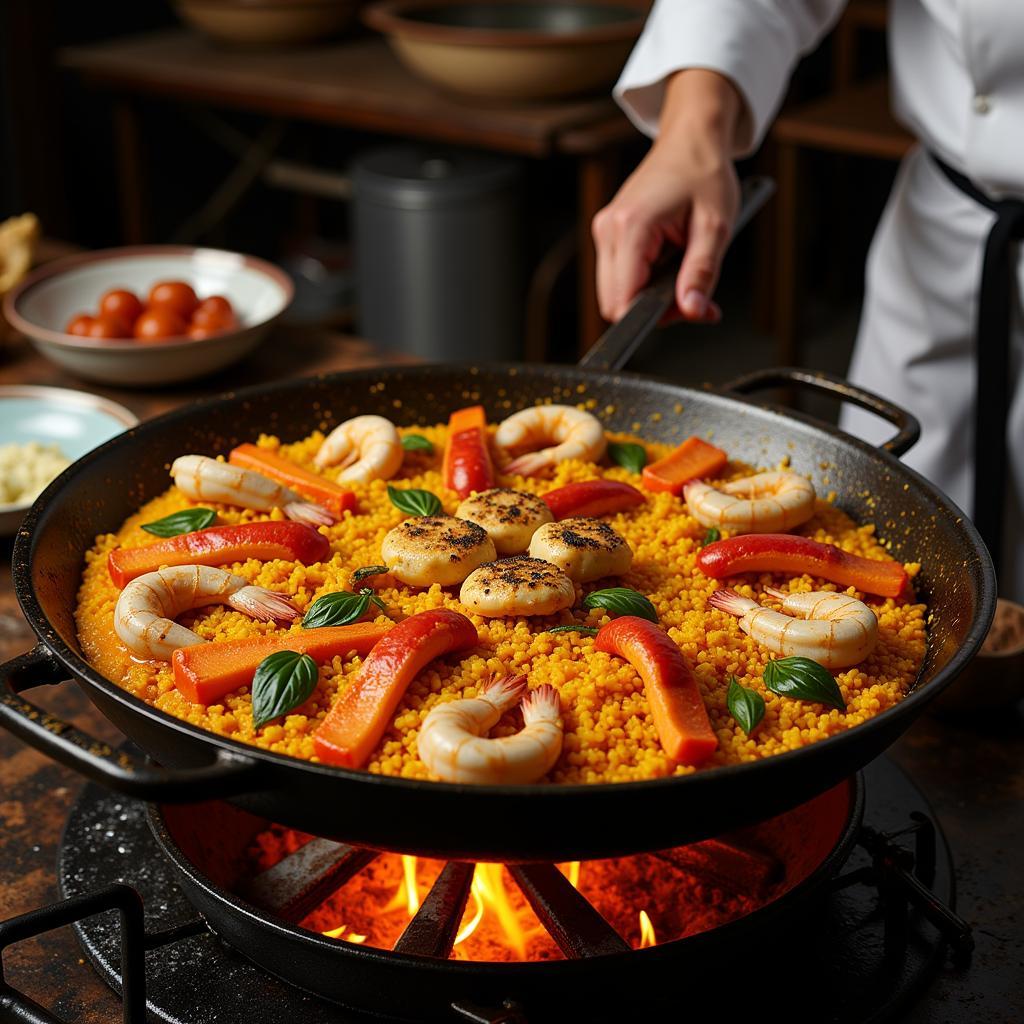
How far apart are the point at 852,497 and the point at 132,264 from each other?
5.03 feet

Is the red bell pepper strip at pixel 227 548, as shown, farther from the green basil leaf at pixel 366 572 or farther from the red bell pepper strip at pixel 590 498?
the red bell pepper strip at pixel 590 498

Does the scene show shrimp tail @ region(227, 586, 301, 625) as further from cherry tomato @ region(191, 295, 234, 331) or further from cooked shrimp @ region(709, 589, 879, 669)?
cherry tomato @ region(191, 295, 234, 331)

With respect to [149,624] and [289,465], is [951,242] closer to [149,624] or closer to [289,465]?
[289,465]

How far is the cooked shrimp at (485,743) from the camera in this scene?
840mm

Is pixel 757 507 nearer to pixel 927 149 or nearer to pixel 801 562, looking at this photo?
pixel 801 562

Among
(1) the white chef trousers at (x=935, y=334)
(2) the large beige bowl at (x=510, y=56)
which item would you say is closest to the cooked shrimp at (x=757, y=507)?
(1) the white chef trousers at (x=935, y=334)

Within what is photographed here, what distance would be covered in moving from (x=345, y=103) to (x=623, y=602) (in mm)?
2899

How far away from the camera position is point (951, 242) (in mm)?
1977

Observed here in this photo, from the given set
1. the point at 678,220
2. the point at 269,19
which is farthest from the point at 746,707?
the point at 269,19

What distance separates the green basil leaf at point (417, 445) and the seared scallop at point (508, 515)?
0.58 ft

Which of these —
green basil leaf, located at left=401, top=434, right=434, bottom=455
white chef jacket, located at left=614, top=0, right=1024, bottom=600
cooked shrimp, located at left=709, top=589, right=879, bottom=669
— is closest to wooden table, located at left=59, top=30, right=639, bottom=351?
white chef jacket, located at left=614, top=0, right=1024, bottom=600

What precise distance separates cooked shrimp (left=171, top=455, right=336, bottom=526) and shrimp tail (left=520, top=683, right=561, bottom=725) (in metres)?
0.38

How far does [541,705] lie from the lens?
36.6 inches

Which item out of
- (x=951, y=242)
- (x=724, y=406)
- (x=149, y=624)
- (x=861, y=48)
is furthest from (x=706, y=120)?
(x=861, y=48)
